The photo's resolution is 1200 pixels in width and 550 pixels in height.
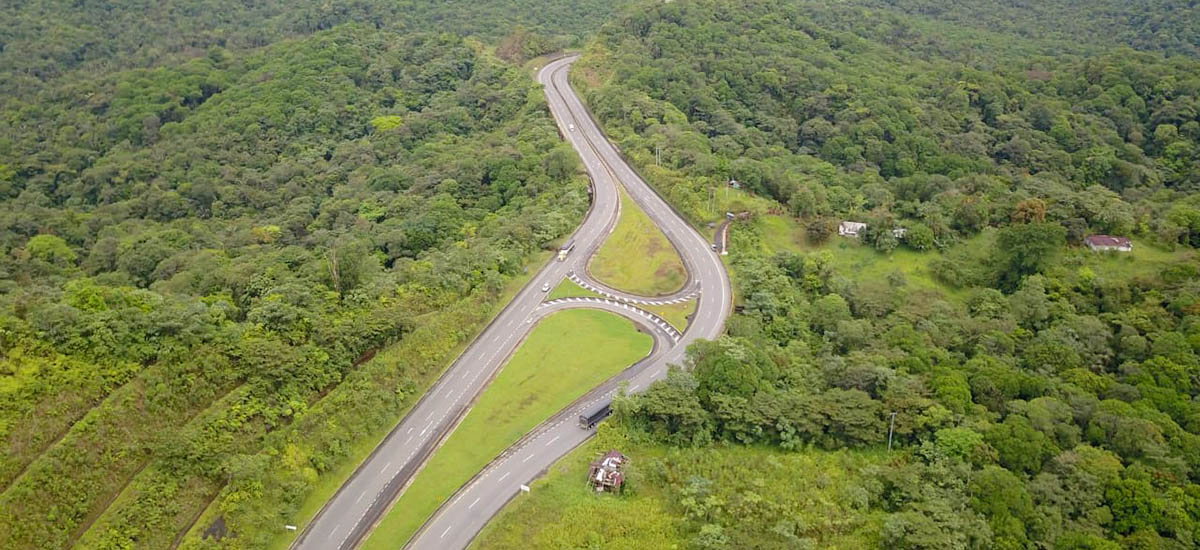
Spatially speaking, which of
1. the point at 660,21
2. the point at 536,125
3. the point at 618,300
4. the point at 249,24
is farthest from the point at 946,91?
the point at 249,24

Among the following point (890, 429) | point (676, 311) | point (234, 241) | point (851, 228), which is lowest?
point (234, 241)

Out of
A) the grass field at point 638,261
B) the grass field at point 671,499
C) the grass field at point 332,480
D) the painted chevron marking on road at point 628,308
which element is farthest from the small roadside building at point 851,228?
the grass field at point 332,480

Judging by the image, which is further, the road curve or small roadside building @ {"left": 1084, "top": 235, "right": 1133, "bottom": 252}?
small roadside building @ {"left": 1084, "top": 235, "right": 1133, "bottom": 252}

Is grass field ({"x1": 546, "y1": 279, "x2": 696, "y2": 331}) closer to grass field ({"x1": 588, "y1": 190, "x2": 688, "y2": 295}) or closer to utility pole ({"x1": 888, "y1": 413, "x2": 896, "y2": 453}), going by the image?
grass field ({"x1": 588, "y1": 190, "x2": 688, "y2": 295})

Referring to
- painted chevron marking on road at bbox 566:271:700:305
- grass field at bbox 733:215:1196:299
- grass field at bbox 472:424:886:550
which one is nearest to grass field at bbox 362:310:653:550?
painted chevron marking on road at bbox 566:271:700:305

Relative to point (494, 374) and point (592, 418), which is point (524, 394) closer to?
point (494, 374)

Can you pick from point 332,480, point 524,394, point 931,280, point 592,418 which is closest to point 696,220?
point 931,280
